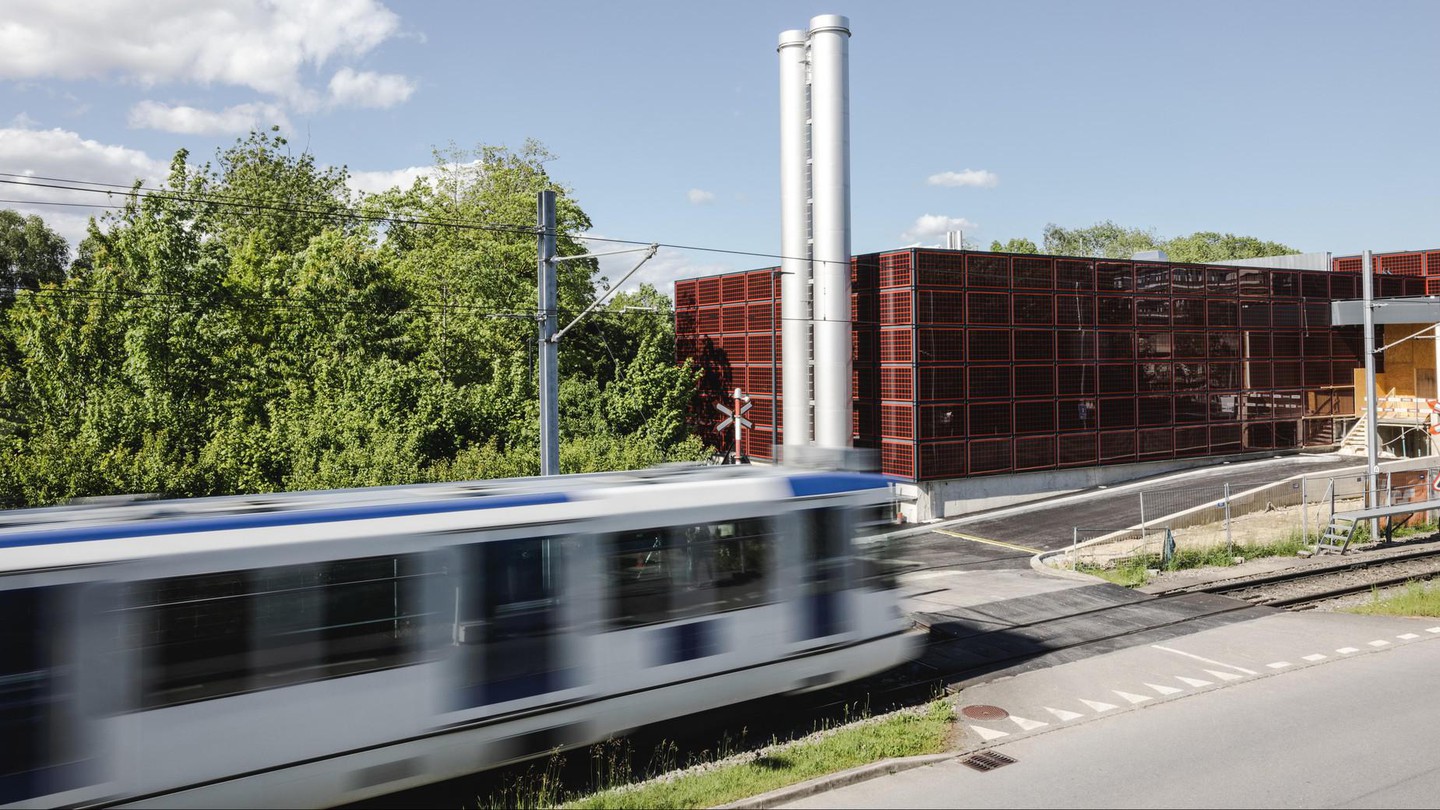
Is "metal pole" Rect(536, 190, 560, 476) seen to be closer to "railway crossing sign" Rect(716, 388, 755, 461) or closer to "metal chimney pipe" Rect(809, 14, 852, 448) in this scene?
"railway crossing sign" Rect(716, 388, 755, 461)

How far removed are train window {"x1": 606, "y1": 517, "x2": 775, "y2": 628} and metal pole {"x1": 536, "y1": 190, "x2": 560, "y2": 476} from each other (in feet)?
24.0

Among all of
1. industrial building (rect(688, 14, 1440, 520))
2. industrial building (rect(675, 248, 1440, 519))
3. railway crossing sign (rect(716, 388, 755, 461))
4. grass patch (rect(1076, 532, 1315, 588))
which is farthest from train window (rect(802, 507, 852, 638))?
industrial building (rect(675, 248, 1440, 519))

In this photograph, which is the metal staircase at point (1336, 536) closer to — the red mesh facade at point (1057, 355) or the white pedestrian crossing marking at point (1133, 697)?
the red mesh facade at point (1057, 355)

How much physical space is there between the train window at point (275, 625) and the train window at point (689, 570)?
6.71 ft

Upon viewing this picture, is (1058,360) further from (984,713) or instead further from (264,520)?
(264,520)

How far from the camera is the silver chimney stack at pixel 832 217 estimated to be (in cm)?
3300

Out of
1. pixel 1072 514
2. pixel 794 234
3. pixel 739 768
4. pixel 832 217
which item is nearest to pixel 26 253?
pixel 794 234

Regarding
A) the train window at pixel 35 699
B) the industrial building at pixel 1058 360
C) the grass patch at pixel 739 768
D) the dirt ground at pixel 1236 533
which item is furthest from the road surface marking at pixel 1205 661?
the industrial building at pixel 1058 360

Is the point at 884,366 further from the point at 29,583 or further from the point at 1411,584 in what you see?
the point at 29,583

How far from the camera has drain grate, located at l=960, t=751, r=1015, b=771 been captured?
10.4m

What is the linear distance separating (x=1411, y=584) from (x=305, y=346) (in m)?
31.8

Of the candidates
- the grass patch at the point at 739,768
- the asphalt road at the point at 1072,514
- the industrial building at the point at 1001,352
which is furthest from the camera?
the industrial building at the point at 1001,352

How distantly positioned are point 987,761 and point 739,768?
2656 millimetres

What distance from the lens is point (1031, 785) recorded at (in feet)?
32.1
